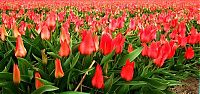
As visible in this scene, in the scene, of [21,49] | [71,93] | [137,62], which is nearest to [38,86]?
[71,93]

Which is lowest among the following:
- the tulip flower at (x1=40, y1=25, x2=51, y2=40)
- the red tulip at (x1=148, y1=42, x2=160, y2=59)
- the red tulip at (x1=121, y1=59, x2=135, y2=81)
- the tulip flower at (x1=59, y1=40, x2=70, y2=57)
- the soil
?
the soil

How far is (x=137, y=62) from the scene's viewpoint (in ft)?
9.83

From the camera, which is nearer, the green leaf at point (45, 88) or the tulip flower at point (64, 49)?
the green leaf at point (45, 88)

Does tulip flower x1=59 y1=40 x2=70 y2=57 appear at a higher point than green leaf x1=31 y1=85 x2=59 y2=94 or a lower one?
higher

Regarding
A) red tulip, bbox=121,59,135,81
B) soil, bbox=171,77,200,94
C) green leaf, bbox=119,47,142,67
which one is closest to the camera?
red tulip, bbox=121,59,135,81

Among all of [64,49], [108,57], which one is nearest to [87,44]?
[64,49]

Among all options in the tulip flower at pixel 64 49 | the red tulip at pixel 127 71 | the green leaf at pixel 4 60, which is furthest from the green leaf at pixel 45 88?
A: the green leaf at pixel 4 60

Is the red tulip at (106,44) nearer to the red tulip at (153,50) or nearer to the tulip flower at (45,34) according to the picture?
the red tulip at (153,50)

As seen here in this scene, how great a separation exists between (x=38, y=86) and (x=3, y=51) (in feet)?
3.16

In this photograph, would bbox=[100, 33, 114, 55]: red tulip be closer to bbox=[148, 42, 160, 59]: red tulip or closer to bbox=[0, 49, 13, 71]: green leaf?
bbox=[148, 42, 160, 59]: red tulip

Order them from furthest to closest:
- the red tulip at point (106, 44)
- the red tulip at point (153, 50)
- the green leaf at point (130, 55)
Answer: the green leaf at point (130, 55) < the red tulip at point (153, 50) < the red tulip at point (106, 44)

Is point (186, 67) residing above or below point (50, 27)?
below

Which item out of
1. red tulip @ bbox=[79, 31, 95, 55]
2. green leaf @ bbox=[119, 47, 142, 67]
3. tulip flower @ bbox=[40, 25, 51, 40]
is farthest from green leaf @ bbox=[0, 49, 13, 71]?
green leaf @ bbox=[119, 47, 142, 67]

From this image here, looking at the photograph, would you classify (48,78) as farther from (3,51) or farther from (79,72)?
(3,51)
